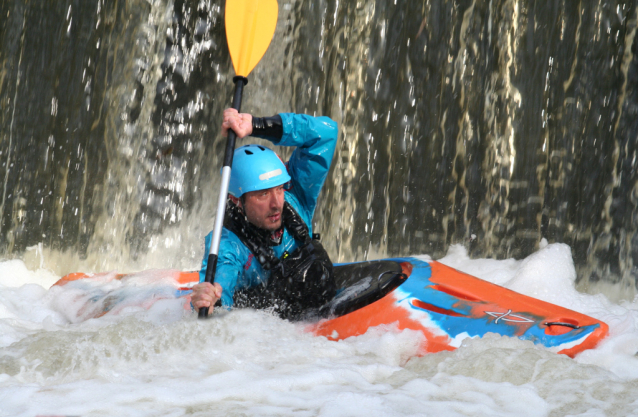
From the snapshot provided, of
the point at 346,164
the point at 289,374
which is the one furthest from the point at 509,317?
the point at 346,164

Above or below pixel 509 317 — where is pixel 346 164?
above

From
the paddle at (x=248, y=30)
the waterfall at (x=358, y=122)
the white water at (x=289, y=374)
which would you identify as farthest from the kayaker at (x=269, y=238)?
the waterfall at (x=358, y=122)

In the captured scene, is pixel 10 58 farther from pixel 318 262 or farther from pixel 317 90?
pixel 318 262

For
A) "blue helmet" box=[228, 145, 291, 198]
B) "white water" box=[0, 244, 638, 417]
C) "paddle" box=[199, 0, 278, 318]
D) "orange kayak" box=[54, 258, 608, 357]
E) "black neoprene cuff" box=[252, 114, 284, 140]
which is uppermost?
"paddle" box=[199, 0, 278, 318]

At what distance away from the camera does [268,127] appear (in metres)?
2.67

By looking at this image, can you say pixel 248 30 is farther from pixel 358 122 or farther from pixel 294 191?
pixel 358 122

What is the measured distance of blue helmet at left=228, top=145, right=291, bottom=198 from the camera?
2.49 metres

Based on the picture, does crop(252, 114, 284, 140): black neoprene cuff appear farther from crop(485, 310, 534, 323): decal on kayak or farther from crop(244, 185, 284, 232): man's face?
crop(485, 310, 534, 323): decal on kayak

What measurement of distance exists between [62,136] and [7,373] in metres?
4.06

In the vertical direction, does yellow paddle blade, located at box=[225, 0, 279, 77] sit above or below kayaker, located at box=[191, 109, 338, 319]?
above

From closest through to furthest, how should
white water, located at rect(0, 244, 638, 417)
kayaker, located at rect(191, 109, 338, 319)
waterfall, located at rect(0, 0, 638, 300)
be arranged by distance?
white water, located at rect(0, 244, 638, 417) < kayaker, located at rect(191, 109, 338, 319) < waterfall, located at rect(0, 0, 638, 300)

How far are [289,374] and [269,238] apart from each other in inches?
28.8

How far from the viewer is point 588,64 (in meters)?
4.38

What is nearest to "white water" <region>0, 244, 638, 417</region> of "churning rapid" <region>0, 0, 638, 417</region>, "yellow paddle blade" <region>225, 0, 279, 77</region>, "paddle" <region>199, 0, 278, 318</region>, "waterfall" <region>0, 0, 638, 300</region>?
"churning rapid" <region>0, 0, 638, 417</region>
